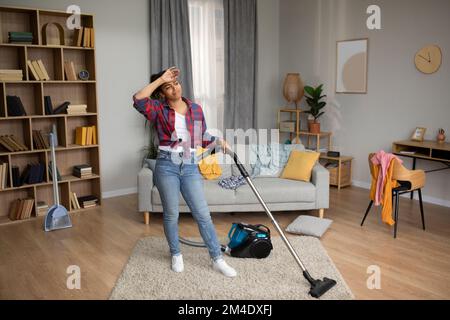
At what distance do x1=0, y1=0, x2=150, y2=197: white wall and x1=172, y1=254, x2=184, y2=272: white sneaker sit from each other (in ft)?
7.80

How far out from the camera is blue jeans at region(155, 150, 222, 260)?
3.11 metres

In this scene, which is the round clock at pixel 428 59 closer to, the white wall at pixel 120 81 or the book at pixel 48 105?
the white wall at pixel 120 81

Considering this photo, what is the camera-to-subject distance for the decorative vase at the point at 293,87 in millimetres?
6199

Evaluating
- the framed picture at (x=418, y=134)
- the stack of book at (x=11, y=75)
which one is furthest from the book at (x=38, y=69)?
the framed picture at (x=418, y=134)

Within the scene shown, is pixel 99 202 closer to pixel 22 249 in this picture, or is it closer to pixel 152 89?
pixel 22 249

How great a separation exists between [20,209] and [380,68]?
4.20m

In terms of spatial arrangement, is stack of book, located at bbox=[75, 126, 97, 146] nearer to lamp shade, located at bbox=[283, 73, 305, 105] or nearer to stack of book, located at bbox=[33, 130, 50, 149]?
stack of book, located at bbox=[33, 130, 50, 149]

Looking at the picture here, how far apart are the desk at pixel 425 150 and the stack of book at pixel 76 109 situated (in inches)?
129

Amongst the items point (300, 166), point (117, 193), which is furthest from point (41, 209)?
point (300, 166)

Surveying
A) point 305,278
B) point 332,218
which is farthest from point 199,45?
point 305,278

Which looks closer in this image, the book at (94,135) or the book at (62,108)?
the book at (62,108)

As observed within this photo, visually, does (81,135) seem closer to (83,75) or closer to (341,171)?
(83,75)
